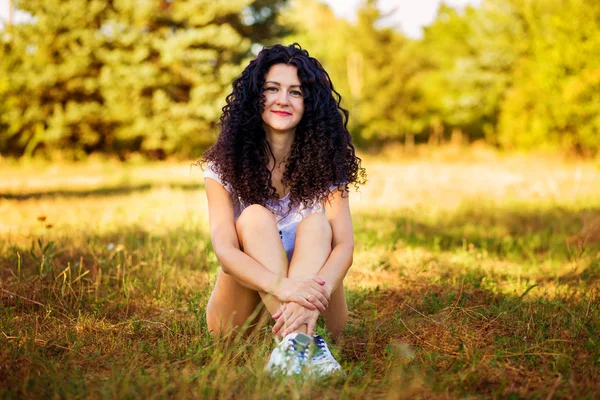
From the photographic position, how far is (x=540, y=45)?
15.6m

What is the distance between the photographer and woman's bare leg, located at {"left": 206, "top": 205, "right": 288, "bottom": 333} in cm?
250

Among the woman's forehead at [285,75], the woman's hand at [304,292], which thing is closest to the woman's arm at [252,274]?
the woman's hand at [304,292]

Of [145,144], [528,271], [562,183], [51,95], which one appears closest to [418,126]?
[145,144]

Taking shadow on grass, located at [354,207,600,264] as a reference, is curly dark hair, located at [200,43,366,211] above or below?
above

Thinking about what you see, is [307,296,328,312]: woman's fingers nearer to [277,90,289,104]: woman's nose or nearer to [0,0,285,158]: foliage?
[277,90,289,104]: woman's nose

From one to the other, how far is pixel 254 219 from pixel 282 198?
0.44m

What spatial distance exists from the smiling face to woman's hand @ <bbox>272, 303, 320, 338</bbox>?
3.29 ft

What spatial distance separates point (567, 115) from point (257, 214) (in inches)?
556

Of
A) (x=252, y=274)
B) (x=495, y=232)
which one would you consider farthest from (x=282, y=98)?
(x=495, y=232)

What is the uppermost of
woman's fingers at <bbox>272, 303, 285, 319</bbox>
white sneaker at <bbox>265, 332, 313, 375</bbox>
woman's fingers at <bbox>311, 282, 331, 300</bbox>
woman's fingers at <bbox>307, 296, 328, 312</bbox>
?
woman's fingers at <bbox>311, 282, 331, 300</bbox>

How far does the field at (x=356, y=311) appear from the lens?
209 centimetres

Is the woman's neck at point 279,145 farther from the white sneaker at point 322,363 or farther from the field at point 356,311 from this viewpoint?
the white sneaker at point 322,363

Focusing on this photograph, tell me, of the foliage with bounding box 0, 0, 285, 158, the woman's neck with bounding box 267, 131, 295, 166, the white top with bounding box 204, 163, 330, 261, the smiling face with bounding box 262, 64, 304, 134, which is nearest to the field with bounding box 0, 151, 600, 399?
the white top with bounding box 204, 163, 330, 261

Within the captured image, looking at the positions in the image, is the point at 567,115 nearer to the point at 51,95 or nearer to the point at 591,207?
the point at 591,207
